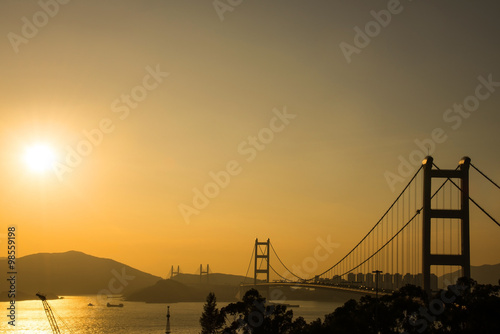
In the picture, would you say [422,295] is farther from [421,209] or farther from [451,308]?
[421,209]

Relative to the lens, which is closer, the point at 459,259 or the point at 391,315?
the point at 391,315

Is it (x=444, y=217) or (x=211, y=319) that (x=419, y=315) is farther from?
(x=211, y=319)

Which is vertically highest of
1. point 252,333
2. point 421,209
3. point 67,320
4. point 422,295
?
point 421,209

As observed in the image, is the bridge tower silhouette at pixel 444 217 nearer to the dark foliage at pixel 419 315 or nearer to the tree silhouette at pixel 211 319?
the dark foliage at pixel 419 315

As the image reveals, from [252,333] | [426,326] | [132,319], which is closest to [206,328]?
[252,333]

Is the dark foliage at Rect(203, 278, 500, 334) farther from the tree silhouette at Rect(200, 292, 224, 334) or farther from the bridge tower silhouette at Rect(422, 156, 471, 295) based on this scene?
the tree silhouette at Rect(200, 292, 224, 334)

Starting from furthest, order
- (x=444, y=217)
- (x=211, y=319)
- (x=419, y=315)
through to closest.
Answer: (x=211, y=319), (x=444, y=217), (x=419, y=315)

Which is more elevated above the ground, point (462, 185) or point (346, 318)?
point (462, 185)

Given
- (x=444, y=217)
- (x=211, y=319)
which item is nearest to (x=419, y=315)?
(x=444, y=217)

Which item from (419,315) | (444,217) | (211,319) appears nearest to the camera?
(419,315)
